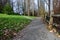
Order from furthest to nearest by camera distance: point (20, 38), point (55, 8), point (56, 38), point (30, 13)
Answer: point (30, 13) → point (55, 8) → point (56, 38) → point (20, 38)

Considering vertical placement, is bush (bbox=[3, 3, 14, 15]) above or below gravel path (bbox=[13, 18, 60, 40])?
above

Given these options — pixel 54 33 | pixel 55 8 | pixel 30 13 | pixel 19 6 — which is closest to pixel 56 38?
pixel 54 33

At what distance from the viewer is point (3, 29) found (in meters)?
8.59

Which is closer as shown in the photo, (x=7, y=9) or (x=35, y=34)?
(x=35, y=34)

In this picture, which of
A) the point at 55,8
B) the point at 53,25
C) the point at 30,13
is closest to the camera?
the point at 53,25

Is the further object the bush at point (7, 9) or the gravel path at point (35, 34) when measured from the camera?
the bush at point (7, 9)

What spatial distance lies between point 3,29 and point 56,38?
2542mm

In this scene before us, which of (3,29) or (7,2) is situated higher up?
(7,2)

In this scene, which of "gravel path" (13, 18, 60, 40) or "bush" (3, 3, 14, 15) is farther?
"bush" (3, 3, 14, 15)

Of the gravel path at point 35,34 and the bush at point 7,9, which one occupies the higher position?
the bush at point 7,9

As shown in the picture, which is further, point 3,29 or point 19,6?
point 19,6

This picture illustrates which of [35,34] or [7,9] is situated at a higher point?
[7,9]

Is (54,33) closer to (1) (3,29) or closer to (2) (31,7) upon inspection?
(1) (3,29)

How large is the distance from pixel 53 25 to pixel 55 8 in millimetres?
1342
